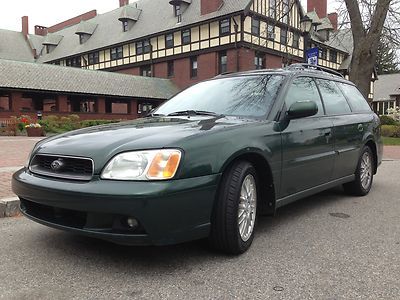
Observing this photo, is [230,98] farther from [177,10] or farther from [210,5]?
[177,10]

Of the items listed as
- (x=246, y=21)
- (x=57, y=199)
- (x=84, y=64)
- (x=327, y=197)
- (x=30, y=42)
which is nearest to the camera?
(x=57, y=199)

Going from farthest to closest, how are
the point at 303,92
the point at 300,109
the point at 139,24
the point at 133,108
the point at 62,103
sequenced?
1. the point at 139,24
2. the point at 133,108
3. the point at 62,103
4. the point at 303,92
5. the point at 300,109

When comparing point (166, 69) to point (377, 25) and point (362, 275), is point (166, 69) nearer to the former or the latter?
point (377, 25)

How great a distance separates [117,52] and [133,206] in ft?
134

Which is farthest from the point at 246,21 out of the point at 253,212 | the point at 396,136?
the point at 253,212

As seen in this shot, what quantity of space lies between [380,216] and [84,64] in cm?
4479

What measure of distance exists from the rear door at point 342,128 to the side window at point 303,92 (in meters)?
0.17

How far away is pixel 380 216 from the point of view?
476 cm

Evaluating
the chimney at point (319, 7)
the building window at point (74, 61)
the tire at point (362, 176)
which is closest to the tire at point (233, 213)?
the tire at point (362, 176)

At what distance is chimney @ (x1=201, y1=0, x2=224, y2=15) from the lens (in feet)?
104

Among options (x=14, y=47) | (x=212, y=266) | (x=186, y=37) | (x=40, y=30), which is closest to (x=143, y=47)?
(x=186, y=37)

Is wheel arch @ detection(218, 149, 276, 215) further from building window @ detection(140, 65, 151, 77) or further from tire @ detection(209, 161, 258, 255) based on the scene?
building window @ detection(140, 65, 151, 77)

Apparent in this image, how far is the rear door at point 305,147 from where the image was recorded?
3967 mm

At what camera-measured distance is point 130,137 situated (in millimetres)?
3094
